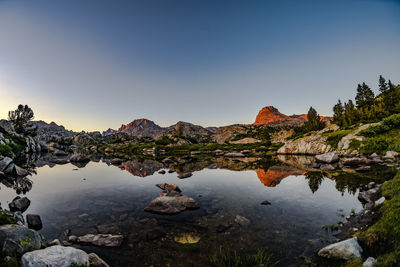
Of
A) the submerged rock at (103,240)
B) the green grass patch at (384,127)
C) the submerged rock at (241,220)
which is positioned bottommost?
the submerged rock at (241,220)

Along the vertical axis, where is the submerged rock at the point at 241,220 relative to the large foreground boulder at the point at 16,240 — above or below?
below

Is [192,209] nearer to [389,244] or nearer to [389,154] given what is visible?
[389,244]

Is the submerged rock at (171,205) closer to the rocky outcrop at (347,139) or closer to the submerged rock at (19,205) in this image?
the submerged rock at (19,205)

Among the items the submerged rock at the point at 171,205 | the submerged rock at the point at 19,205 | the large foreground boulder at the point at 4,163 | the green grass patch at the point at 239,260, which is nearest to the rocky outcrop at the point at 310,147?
the submerged rock at the point at 171,205

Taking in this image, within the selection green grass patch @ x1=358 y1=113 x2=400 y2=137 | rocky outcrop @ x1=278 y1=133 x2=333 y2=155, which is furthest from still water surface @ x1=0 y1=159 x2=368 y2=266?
rocky outcrop @ x1=278 y1=133 x2=333 y2=155

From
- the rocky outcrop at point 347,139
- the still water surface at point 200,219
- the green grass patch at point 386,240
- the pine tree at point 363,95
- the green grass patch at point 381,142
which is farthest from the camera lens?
the pine tree at point 363,95

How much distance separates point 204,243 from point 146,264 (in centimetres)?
354

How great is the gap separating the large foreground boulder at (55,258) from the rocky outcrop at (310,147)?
76.8m

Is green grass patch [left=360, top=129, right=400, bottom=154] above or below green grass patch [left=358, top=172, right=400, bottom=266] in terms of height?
above

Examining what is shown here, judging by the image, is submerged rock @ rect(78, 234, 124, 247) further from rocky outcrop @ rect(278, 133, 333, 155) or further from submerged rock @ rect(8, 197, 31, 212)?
rocky outcrop @ rect(278, 133, 333, 155)

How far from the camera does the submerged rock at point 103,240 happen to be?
34.6 ft

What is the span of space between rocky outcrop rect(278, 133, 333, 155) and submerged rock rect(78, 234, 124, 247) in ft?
244

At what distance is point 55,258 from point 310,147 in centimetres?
8673

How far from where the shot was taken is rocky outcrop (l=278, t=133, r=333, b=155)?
68.7 m
